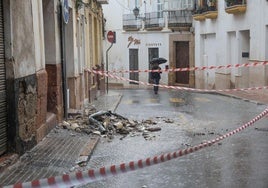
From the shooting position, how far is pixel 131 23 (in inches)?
1454

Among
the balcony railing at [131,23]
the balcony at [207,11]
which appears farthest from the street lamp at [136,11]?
→ the balcony at [207,11]

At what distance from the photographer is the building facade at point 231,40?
21.0m

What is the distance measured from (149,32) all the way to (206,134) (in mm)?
25139

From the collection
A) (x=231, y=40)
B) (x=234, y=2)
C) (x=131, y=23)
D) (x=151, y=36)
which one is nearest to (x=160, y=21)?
(x=151, y=36)

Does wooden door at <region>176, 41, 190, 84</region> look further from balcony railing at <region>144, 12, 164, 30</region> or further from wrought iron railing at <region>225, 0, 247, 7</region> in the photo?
wrought iron railing at <region>225, 0, 247, 7</region>

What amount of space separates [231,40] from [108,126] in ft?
50.7

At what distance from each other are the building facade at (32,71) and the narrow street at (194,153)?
121 cm

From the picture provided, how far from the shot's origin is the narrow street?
22.2ft

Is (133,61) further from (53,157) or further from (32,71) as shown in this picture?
(53,157)

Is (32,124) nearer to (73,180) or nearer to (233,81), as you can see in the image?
(73,180)

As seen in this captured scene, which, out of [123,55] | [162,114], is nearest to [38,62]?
[162,114]

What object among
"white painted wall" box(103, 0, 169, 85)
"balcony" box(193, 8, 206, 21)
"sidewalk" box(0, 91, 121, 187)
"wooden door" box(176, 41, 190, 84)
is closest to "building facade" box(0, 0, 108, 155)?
"sidewalk" box(0, 91, 121, 187)

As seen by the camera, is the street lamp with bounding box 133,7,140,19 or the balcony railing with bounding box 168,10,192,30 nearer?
the balcony railing with bounding box 168,10,192,30

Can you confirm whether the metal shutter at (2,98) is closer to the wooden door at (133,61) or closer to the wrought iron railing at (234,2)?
the wrought iron railing at (234,2)
